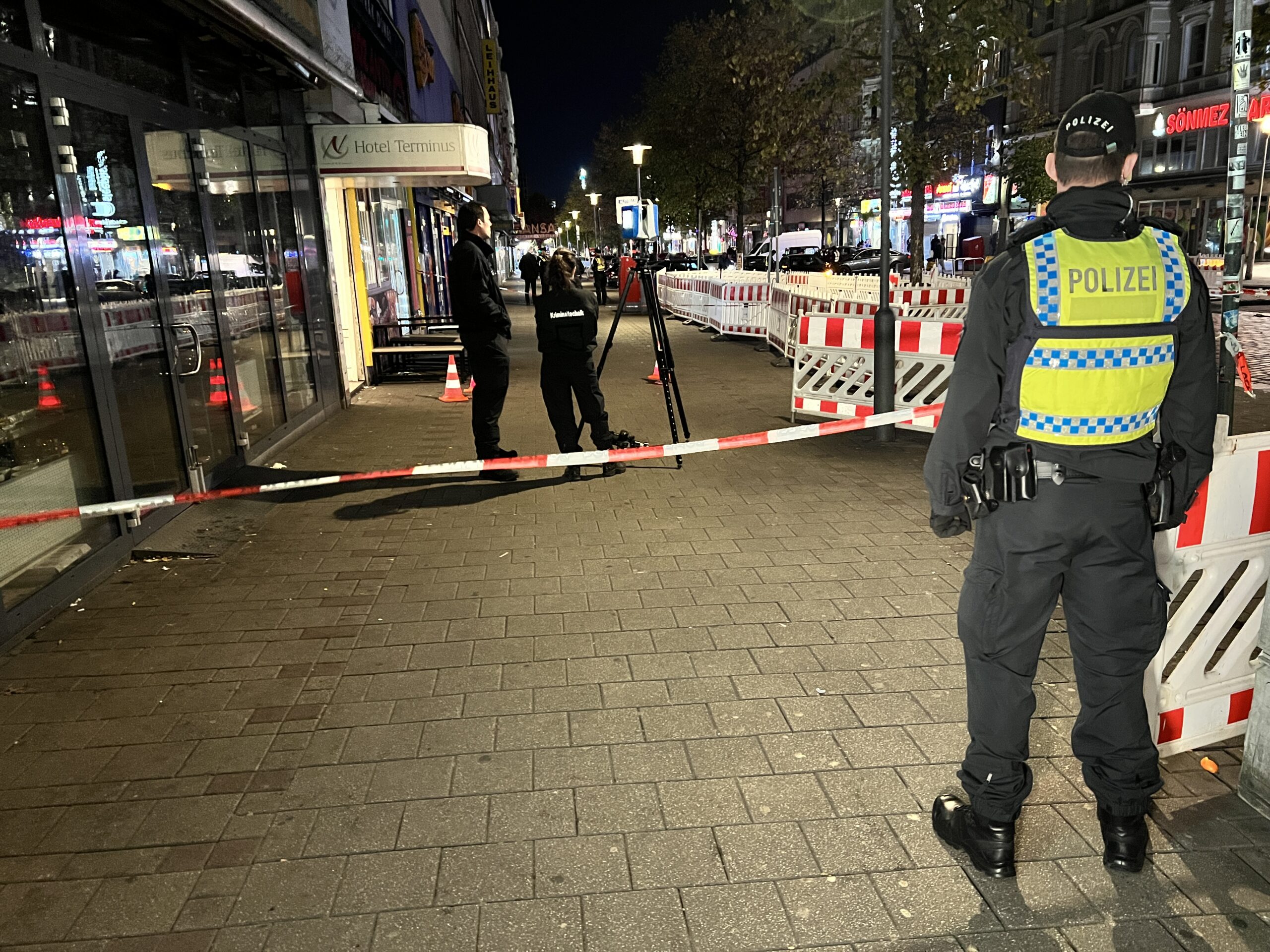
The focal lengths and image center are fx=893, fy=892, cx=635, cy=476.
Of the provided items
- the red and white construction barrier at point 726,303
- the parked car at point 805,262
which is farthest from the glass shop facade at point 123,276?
the parked car at point 805,262

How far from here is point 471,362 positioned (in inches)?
308

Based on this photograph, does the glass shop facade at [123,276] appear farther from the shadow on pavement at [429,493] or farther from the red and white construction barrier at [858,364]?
the red and white construction barrier at [858,364]

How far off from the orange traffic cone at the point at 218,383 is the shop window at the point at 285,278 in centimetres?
167

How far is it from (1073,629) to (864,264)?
38131 mm

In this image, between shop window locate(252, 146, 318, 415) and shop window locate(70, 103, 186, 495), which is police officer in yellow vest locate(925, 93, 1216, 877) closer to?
shop window locate(70, 103, 186, 495)

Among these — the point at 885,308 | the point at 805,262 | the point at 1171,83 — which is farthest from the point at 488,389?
the point at 1171,83

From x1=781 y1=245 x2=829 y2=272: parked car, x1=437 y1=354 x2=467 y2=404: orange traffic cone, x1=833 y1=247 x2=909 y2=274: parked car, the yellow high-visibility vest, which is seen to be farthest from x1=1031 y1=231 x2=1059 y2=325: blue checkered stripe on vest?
x1=781 y1=245 x2=829 y2=272: parked car

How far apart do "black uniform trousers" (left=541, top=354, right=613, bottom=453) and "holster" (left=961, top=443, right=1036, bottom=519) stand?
5.26 m

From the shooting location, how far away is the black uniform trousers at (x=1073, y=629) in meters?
2.57

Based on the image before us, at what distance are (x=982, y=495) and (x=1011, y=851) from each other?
111cm

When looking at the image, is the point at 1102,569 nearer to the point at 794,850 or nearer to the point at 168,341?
the point at 794,850

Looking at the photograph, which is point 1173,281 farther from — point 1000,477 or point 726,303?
point 726,303

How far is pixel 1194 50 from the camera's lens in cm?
4244

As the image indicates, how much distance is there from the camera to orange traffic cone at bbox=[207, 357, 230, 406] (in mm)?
7602
